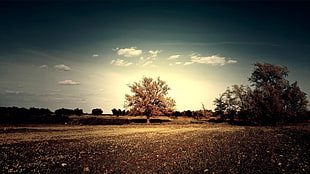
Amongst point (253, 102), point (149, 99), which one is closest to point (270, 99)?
point (253, 102)

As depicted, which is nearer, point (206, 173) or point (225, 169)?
point (206, 173)

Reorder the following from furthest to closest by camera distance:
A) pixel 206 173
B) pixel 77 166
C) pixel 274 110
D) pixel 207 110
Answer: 1. pixel 207 110
2. pixel 274 110
3. pixel 77 166
4. pixel 206 173

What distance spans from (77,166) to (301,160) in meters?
12.2

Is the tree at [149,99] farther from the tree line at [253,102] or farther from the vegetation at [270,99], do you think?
the vegetation at [270,99]

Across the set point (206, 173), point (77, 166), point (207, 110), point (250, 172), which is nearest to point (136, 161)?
point (77, 166)

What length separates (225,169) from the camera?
7871mm

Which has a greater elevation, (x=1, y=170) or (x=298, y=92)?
(x=298, y=92)

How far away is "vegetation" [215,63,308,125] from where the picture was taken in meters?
38.2

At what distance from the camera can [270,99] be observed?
38.2m

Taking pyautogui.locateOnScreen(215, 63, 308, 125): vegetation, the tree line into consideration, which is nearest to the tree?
the tree line

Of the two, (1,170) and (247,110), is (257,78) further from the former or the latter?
(1,170)

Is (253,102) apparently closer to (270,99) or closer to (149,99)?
(270,99)

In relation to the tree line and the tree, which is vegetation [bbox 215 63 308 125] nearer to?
the tree line

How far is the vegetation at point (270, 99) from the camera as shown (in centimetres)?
3816
